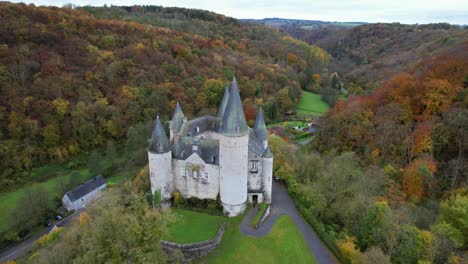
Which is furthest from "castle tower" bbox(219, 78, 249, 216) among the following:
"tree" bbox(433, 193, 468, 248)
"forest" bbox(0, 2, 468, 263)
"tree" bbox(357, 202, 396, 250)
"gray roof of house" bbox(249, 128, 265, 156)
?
"tree" bbox(433, 193, 468, 248)

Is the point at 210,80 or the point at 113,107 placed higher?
the point at 210,80

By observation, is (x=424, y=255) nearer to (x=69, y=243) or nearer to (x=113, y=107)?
(x=69, y=243)

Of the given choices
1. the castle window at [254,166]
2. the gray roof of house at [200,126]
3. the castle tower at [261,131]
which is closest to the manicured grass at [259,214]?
the castle window at [254,166]

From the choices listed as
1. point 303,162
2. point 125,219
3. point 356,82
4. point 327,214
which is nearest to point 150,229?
point 125,219

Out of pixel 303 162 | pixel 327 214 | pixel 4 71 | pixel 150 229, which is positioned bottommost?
pixel 327 214

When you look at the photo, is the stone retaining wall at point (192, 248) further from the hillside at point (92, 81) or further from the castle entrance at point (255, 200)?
the hillside at point (92, 81)

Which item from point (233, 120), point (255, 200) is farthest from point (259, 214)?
point (233, 120)
